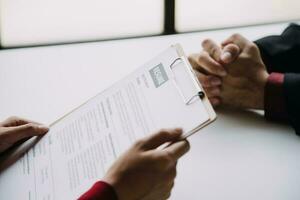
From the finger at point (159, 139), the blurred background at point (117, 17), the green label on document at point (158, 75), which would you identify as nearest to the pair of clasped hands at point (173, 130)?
the finger at point (159, 139)

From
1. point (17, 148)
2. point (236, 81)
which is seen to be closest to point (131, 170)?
point (17, 148)

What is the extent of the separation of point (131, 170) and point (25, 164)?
0.84ft

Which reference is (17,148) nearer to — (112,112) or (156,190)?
(112,112)

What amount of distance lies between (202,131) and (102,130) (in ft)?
0.89

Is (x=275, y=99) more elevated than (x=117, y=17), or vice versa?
(x=117, y=17)

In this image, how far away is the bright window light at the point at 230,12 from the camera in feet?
5.16

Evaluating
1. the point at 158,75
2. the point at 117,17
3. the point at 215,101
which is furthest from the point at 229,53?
the point at 117,17

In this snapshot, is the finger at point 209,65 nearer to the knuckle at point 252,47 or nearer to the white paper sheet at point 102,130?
the knuckle at point 252,47

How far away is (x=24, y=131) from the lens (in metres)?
0.78

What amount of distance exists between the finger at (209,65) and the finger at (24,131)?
358mm

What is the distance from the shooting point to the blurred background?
4.81 ft

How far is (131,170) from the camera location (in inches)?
22.0

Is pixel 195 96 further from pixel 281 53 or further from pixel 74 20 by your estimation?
pixel 74 20

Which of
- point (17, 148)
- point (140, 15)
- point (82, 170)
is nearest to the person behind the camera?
point (82, 170)
